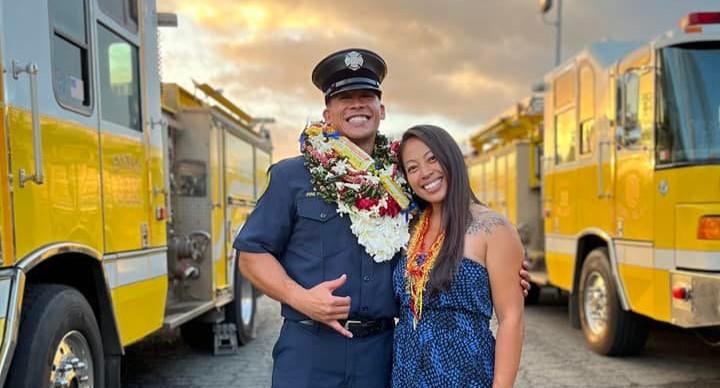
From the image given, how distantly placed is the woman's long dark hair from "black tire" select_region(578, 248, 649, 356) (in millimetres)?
3927

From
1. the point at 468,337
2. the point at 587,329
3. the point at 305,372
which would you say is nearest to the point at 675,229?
the point at 587,329

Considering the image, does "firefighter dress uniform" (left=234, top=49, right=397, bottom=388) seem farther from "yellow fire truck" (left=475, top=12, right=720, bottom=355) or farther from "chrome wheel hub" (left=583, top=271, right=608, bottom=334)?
"chrome wheel hub" (left=583, top=271, right=608, bottom=334)

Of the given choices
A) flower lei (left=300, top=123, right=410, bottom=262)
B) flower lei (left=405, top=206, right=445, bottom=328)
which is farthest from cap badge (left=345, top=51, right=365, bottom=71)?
flower lei (left=405, top=206, right=445, bottom=328)

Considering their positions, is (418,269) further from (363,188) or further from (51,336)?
(51,336)

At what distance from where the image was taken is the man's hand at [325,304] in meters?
2.12

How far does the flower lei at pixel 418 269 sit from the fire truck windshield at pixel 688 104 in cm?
324

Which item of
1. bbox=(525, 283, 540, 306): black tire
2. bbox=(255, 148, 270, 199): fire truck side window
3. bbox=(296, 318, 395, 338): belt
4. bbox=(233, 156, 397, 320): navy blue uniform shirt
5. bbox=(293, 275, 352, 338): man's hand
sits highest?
bbox=(255, 148, 270, 199): fire truck side window

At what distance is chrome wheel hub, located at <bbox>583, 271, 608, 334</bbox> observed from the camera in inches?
229

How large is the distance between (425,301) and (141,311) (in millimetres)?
2524

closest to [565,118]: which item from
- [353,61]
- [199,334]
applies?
[199,334]

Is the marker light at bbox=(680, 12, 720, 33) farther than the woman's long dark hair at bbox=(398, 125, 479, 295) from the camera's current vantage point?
Yes

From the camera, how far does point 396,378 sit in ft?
7.22

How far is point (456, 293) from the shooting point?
2.11m

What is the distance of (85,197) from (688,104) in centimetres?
415
